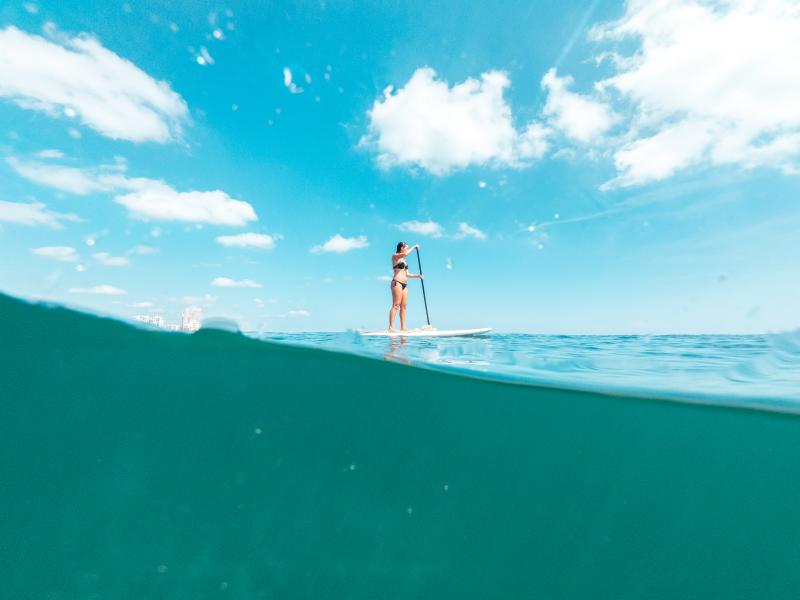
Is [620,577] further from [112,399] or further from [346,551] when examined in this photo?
[112,399]

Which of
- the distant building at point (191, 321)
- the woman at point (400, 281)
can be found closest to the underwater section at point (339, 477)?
the distant building at point (191, 321)

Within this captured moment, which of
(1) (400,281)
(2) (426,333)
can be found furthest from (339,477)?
(1) (400,281)

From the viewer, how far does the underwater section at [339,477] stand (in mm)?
7539

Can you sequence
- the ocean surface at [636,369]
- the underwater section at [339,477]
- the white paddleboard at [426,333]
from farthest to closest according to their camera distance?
the white paddleboard at [426,333]
the underwater section at [339,477]
the ocean surface at [636,369]

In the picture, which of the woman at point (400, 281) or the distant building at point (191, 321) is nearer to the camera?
the distant building at point (191, 321)

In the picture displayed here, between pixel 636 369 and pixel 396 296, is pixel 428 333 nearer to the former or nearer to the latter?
pixel 396 296

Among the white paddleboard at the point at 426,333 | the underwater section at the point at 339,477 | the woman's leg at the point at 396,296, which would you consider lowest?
the underwater section at the point at 339,477

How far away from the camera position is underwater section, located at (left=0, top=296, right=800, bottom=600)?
754 cm

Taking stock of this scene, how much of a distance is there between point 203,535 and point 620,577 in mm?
10326

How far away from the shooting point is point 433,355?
28.3 ft

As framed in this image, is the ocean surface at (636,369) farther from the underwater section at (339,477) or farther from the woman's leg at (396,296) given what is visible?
the woman's leg at (396,296)

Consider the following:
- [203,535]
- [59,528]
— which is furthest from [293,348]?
[59,528]

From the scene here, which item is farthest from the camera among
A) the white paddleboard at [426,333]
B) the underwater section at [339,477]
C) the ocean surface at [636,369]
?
the white paddleboard at [426,333]

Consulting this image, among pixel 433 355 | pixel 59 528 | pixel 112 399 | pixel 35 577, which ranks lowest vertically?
pixel 35 577
